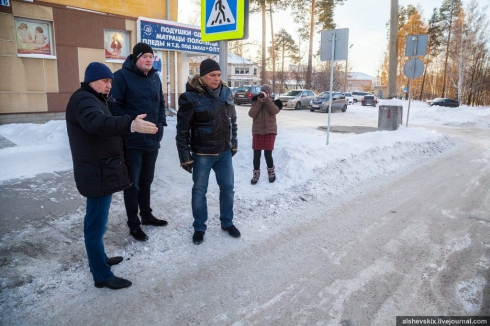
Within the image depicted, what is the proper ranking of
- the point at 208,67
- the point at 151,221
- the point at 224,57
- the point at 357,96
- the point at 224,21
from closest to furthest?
the point at 208,67 → the point at 151,221 → the point at 224,21 → the point at 224,57 → the point at 357,96

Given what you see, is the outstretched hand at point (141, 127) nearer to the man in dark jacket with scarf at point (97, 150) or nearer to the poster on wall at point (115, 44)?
the man in dark jacket with scarf at point (97, 150)

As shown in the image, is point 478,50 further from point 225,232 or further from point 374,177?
point 225,232

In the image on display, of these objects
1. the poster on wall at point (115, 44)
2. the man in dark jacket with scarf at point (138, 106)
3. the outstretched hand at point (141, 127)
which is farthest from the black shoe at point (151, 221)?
the poster on wall at point (115, 44)

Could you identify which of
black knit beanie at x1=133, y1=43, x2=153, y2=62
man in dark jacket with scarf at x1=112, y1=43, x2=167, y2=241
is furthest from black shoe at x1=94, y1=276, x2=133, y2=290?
black knit beanie at x1=133, y1=43, x2=153, y2=62

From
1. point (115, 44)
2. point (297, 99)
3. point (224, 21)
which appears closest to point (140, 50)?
point (224, 21)

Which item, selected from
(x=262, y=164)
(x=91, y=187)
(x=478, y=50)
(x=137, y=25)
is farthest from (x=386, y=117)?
(x=478, y=50)

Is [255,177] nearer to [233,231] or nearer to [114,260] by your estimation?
[233,231]

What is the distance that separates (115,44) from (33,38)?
8.63 ft

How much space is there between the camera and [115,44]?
12.0 m

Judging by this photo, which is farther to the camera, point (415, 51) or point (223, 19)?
point (415, 51)

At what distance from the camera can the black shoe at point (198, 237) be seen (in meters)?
3.75

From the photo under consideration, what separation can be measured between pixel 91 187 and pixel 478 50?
48.9 m

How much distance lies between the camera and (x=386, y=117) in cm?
1169

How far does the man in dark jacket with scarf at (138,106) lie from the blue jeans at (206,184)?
0.56 m
